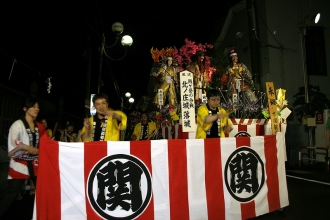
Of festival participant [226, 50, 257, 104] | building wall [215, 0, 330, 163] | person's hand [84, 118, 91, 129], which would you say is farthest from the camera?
building wall [215, 0, 330, 163]

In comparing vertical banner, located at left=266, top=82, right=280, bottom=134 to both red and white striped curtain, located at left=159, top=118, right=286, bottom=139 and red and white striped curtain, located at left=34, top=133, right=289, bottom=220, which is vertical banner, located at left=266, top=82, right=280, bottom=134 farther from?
red and white striped curtain, located at left=159, top=118, right=286, bottom=139

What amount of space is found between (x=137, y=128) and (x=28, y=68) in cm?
503

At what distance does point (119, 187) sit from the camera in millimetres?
3238

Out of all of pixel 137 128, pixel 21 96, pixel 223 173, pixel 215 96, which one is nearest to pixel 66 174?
pixel 223 173

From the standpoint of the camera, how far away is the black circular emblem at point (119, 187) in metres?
3.16

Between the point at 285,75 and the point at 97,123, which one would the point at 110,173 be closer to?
the point at 97,123

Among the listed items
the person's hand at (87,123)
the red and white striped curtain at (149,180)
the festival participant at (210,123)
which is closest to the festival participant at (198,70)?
the festival participant at (210,123)

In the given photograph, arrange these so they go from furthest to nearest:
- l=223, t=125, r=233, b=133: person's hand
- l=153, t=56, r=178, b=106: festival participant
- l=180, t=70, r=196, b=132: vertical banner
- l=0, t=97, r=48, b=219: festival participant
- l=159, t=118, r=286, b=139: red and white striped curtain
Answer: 1. l=153, t=56, r=178, b=106: festival participant
2. l=159, t=118, r=286, b=139: red and white striped curtain
3. l=180, t=70, r=196, b=132: vertical banner
4. l=223, t=125, r=233, b=133: person's hand
5. l=0, t=97, r=48, b=219: festival participant

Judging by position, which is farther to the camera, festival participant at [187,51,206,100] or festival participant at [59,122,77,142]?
festival participant at [187,51,206,100]

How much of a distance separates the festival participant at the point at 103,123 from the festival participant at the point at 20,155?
0.75 m

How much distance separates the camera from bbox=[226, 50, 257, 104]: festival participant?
9539 mm

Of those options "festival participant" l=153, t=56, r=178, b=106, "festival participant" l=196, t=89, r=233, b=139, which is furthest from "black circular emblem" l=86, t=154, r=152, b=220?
"festival participant" l=153, t=56, r=178, b=106

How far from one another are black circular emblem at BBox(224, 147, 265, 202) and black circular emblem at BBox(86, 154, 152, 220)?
1256 millimetres

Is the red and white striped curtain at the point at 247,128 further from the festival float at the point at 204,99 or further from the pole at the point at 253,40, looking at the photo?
the pole at the point at 253,40
